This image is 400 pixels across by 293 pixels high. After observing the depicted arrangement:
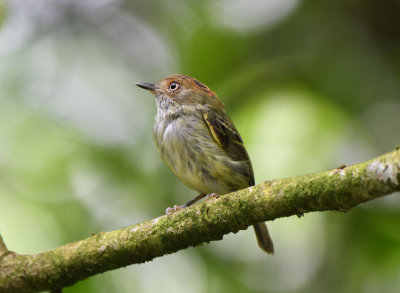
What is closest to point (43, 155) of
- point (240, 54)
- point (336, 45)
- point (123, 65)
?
point (123, 65)

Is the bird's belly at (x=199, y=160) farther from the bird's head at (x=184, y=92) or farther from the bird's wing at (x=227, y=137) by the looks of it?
the bird's head at (x=184, y=92)

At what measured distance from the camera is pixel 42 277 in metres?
3.60

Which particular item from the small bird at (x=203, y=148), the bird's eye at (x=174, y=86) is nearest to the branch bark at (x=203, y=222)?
the small bird at (x=203, y=148)

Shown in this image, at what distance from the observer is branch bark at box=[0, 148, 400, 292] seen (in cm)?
252

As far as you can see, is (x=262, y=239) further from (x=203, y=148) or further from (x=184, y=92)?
(x=184, y=92)

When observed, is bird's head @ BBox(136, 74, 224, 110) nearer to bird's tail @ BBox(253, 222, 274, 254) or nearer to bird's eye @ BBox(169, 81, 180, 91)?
bird's eye @ BBox(169, 81, 180, 91)

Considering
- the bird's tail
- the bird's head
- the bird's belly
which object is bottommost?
the bird's tail

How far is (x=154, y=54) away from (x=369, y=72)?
276 cm

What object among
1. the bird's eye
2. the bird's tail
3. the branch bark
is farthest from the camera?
the bird's eye

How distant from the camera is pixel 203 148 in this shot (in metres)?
4.89

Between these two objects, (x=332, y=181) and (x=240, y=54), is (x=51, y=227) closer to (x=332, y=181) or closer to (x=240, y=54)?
(x=240, y=54)

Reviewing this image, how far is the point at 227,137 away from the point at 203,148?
36 cm

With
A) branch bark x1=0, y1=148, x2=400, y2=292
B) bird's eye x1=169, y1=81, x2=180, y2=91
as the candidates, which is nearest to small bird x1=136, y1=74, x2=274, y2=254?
bird's eye x1=169, y1=81, x2=180, y2=91

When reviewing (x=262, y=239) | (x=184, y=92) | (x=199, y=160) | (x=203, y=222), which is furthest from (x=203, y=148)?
(x=203, y=222)
